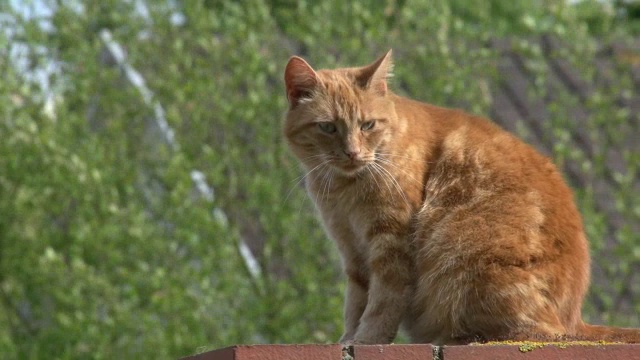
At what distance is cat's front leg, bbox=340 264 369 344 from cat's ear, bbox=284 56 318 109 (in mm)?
636

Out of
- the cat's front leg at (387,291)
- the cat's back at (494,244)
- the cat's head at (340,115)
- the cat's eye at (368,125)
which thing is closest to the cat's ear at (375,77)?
the cat's head at (340,115)

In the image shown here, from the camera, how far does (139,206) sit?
24.1 feet

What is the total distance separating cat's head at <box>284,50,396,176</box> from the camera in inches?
148

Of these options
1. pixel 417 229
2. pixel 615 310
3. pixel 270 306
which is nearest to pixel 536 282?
pixel 417 229

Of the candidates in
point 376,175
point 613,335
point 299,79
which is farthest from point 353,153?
point 613,335

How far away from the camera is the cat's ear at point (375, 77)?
3918 mm

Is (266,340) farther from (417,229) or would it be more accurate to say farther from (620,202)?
(417,229)

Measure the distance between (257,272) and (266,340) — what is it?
0.48 m

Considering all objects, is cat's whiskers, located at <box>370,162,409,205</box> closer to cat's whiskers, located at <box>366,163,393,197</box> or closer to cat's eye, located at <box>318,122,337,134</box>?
cat's whiskers, located at <box>366,163,393,197</box>

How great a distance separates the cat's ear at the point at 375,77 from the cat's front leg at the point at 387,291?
0.63 meters

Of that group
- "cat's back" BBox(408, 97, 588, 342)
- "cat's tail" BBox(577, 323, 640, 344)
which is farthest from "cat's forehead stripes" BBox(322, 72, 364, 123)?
"cat's tail" BBox(577, 323, 640, 344)

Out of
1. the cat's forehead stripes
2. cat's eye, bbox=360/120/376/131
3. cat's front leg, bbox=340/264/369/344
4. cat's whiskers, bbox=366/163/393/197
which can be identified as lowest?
cat's front leg, bbox=340/264/369/344

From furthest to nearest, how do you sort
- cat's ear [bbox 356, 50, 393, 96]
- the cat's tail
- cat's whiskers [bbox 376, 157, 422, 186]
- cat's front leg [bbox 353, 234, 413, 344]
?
cat's ear [bbox 356, 50, 393, 96] < cat's whiskers [bbox 376, 157, 422, 186] < cat's front leg [bbox 353, 234, 413, 344] < the cat's tail

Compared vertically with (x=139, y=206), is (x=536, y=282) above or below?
below
